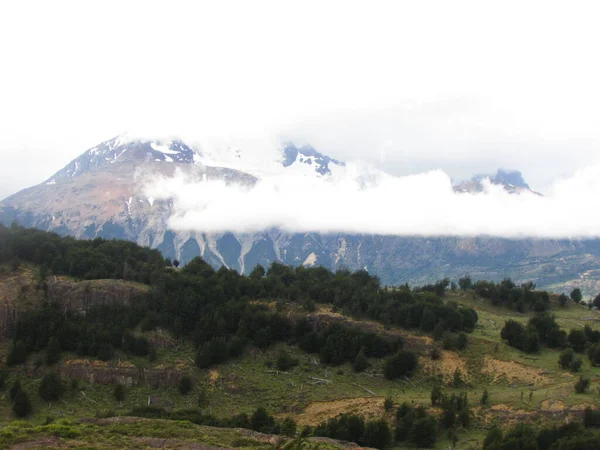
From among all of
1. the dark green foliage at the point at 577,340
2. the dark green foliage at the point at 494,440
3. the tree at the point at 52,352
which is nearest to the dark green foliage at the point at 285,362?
the tree at the point at 52,352

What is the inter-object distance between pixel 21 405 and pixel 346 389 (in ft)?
143

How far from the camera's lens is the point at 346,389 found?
74.5m

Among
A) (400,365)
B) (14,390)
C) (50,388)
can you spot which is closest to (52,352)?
(50,388)

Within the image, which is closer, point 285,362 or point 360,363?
point 360,363

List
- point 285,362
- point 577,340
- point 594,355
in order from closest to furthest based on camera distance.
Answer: point 594,355
point 285,362
point 577,340

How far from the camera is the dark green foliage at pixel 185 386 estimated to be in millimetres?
73812

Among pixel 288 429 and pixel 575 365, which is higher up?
pixel 575 365

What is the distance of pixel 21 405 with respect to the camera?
206 ft

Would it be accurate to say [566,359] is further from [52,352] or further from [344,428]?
[52,352]

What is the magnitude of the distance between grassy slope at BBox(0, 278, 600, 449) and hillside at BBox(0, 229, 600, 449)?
255 mm

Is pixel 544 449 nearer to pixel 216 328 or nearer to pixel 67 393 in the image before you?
pixel 216 328

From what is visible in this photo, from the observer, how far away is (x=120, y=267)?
98250 mm

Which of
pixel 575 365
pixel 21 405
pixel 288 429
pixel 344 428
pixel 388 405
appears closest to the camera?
pixel 288 429

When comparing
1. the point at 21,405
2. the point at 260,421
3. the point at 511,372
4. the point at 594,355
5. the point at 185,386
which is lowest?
the point at 185,386
